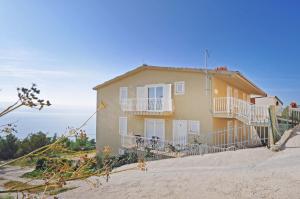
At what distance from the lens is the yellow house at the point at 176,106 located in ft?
56.5

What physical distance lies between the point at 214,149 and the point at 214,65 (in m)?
6.41

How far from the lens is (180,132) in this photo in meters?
19.0

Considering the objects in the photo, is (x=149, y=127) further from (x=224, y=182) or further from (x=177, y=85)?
→ (x=224, y=182)

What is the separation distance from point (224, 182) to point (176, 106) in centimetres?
1146

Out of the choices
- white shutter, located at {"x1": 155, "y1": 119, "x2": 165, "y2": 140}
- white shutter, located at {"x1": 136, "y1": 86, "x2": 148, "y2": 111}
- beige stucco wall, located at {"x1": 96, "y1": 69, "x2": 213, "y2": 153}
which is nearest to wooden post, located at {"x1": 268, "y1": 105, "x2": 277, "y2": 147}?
beige stucco wall, located at {"x1": 96, "y1": 69, "x2": 213, "y2": 153}

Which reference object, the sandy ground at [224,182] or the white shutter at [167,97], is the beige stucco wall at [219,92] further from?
the sandy ground at [224,182]

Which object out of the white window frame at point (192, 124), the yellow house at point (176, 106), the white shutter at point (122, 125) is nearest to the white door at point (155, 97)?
the yellow house at point (176, 106)

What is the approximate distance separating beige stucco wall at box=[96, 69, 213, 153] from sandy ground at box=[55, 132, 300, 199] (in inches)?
255

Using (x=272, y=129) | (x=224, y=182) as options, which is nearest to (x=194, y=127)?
(x=272, y=129)

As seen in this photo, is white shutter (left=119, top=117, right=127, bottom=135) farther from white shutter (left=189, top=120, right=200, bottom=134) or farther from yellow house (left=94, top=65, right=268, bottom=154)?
white shutter (left=189, top=120, right=200, bottom=134)

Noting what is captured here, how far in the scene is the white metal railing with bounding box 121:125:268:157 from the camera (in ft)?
52.3

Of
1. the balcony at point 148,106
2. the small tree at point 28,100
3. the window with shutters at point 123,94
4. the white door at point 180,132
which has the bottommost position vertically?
the white door at point 180,132

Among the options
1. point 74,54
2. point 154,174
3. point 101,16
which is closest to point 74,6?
point 74,54

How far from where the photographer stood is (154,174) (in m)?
10.5
